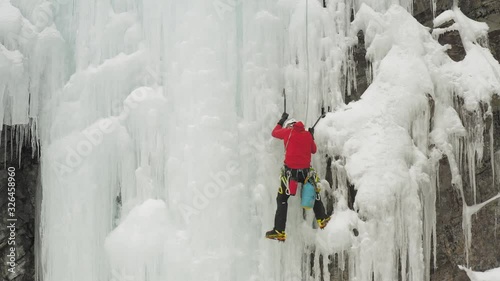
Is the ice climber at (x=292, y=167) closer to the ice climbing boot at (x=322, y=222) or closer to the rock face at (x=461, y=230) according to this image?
the ice climbing boot at (x=322, y=222)

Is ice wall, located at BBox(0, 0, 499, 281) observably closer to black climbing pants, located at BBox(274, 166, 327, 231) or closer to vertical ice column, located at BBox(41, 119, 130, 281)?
vertical ice column, located at BBox(41, 119, 130, 281)

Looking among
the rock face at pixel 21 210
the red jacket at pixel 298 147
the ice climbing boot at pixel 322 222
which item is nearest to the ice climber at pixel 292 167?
the red jacket at pixel 298 147

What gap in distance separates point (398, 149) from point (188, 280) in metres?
2.50

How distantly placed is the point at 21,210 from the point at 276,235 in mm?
3457

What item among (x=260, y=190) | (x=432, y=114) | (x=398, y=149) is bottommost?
(x=260, y=190)

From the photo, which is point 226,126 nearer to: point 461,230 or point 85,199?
point 85,199

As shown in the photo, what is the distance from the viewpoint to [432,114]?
5.35 m

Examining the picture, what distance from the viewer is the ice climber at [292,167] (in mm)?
4785

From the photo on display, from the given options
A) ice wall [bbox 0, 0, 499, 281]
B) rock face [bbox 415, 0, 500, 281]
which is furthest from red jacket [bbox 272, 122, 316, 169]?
rock face [bbox 415, 0, 500, 281]

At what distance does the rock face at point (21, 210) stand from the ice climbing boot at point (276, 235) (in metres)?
3.23

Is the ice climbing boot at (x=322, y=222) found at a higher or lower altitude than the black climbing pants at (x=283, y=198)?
lower

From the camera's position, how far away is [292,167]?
4.81 m

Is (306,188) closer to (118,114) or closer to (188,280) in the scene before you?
(188,280)

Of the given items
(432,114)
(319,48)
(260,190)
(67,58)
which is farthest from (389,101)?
(67,58)
